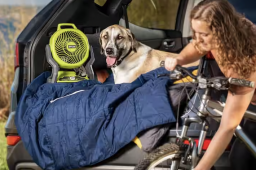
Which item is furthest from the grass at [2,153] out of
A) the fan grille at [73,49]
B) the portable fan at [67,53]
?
the fan grille at [73,49]

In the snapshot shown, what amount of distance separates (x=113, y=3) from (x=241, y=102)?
→ 1.51m

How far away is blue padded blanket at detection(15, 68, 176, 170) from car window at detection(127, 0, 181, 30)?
3.34 ft

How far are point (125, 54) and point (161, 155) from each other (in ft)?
4.56

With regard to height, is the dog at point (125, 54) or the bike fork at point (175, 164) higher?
the dog at point (125, 54)

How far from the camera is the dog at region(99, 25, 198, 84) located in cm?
278

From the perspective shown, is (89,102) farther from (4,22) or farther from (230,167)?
(4,22)

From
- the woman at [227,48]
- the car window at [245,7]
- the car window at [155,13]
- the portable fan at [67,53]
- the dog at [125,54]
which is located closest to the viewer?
the woman at [227,48]

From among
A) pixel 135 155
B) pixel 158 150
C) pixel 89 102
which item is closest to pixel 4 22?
pixel 89 102

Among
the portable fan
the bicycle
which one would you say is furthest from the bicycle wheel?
the portable fan

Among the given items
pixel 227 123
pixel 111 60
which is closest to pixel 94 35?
pixel 111 60

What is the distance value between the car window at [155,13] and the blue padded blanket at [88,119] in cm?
102

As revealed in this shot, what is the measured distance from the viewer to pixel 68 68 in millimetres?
2674

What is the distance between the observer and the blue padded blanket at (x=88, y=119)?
1.89m

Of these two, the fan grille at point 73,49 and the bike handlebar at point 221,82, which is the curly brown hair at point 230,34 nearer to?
the bike handlebar at point 221,82
